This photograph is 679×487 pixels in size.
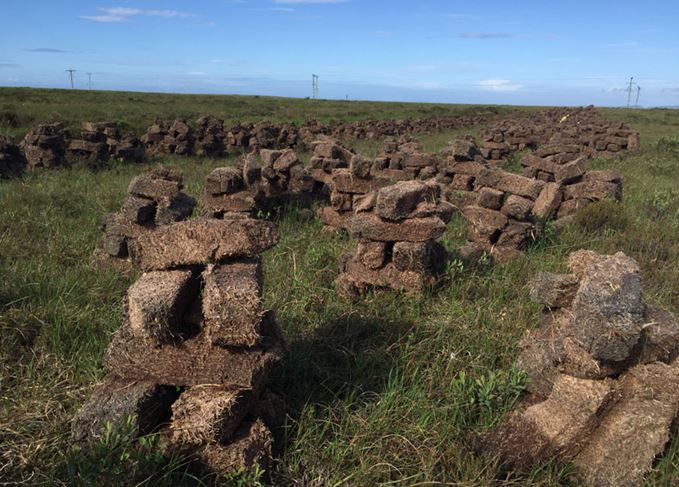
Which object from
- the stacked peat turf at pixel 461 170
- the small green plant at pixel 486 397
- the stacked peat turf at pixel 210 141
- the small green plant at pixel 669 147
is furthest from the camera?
the small green plant at pixel 669 147

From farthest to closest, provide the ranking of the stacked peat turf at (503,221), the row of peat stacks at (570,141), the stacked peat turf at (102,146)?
the row of peat stacks at (570,141) < the stacked peat turf at (102,146) < the stacked peat turf at (503,221)

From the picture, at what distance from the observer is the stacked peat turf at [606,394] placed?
3457mm

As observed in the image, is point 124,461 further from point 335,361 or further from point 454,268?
point 454,268

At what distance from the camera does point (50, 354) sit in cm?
473

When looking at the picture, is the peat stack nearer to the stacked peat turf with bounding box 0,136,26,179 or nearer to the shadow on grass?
the shadow on grass

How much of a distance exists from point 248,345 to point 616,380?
2676 millimetres

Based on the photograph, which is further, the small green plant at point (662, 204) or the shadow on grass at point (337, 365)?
the small green plant at point (662, 204)

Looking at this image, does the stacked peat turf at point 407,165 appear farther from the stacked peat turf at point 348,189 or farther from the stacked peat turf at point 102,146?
the stacked peat turf at point 102,146

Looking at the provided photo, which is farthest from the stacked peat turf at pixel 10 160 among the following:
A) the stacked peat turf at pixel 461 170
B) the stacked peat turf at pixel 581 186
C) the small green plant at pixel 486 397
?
the small green plant at pixel 486 397

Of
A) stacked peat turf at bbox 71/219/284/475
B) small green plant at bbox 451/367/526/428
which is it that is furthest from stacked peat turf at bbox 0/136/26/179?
small green plant at bbox 451/367/526/428

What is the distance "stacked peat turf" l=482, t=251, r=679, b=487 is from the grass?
0.58 ft

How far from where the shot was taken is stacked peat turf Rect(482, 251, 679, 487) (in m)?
3.46

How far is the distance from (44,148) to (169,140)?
5.53 metres

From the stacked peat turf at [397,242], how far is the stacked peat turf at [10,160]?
37.7 ft
